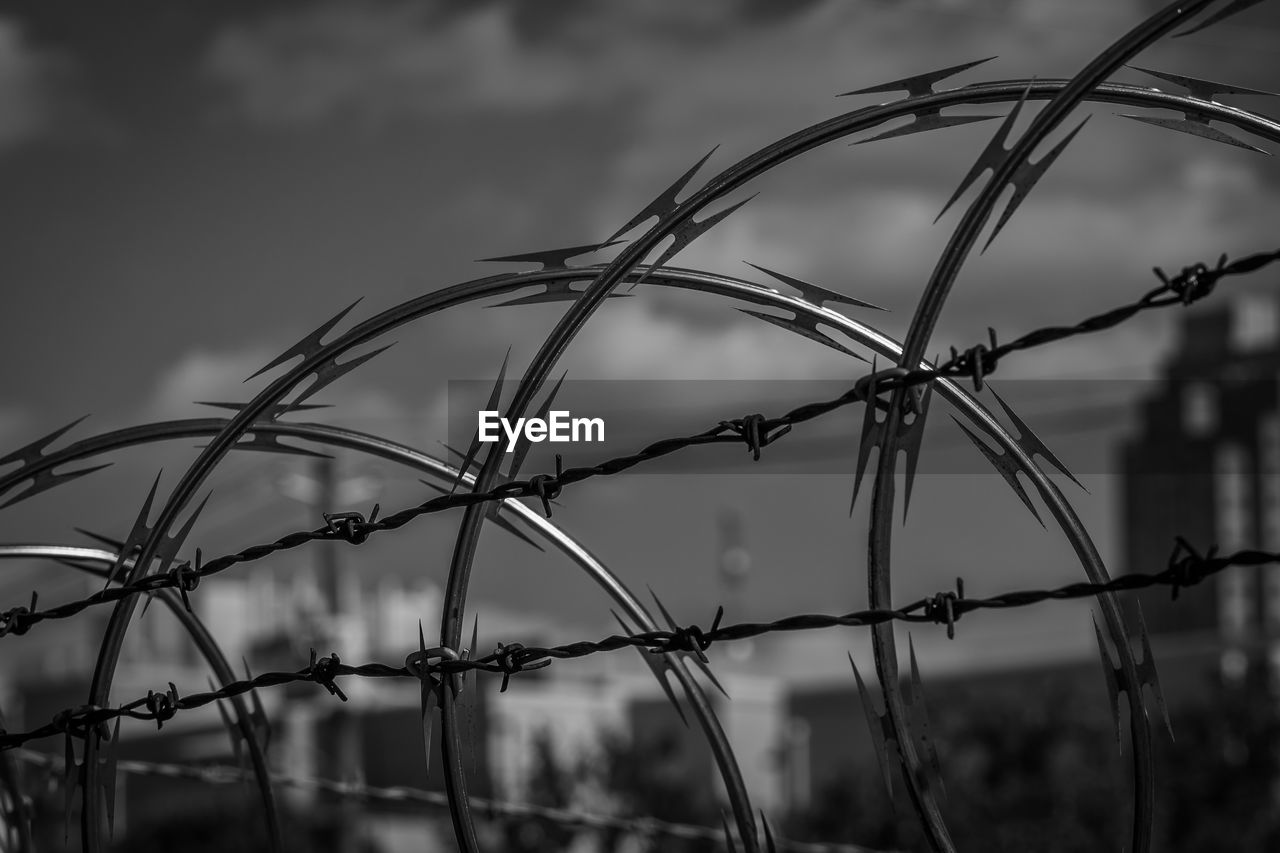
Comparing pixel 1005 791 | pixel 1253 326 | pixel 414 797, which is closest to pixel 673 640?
pixel 414 797

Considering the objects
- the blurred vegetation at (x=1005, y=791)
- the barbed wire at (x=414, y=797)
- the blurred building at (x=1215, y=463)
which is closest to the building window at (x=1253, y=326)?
the blurred building at (x=1215, y=463)

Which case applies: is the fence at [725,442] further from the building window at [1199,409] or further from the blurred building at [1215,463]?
the building window at [1199,409]

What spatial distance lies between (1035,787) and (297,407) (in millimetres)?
26161

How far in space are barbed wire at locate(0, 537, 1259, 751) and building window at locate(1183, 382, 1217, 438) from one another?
66.8 metres

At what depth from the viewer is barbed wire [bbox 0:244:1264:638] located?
3.49 m

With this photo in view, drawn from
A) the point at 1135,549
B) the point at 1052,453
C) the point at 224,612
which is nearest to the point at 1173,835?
the point at 1052,453

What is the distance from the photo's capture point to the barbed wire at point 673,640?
11.0ft

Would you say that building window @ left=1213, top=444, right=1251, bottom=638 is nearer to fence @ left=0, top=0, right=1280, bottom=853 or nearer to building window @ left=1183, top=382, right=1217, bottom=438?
building window @ left=1183, top=382, right=1217, bottom=438

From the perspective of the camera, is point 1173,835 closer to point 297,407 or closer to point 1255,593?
point 297,407

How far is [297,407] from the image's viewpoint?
4.97m

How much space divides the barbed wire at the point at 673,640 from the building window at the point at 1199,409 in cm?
6677

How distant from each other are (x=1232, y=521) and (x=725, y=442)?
240ft

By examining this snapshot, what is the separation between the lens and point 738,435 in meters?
4.06

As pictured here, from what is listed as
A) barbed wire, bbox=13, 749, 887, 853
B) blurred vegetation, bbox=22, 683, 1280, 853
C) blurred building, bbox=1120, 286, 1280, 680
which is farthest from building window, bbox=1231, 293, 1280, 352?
barbed wire, bbox=13, 749, 887, 853
